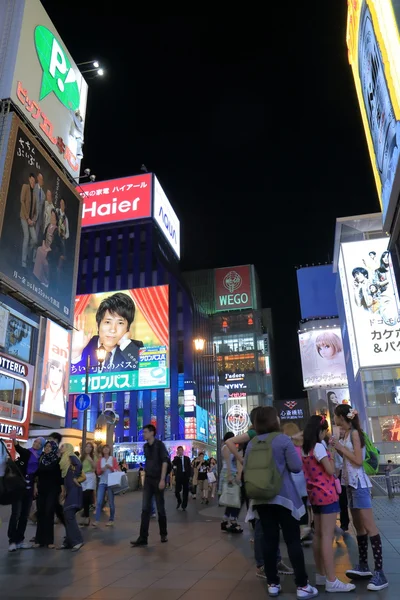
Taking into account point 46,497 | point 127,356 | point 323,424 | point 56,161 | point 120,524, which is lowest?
point 120,524

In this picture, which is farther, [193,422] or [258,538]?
[193,422]

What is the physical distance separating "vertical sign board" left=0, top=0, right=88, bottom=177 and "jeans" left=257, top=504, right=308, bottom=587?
1008 inches

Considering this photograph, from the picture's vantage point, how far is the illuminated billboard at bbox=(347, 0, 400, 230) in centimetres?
1567

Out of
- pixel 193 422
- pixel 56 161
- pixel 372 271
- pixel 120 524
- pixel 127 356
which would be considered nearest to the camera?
pixel 120 524

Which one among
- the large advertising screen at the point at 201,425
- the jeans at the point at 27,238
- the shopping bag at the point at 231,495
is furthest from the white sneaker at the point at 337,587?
the large advertising screen at the point at 201,425

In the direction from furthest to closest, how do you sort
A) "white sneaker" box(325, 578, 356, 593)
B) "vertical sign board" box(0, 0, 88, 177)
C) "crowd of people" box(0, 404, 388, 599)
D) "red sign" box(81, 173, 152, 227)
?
"red sign" box(81, 173, 152, 227) → "vertical sign board" box(0, 0, 88, 177) → "white sneaker" box(325, 578, 356, 593) → "crowd of people" box(0, 404, 388, 599)


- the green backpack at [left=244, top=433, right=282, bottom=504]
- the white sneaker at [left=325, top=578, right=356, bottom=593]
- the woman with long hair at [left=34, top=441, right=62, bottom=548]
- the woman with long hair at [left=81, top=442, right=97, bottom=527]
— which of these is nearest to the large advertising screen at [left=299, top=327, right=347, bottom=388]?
the woman with long hair at [left=81, top=442, right=97, bottom=527]

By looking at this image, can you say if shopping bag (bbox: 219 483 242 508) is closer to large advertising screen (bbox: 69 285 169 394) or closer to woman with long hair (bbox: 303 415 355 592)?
woman with long hair (bbox: 303 415 355 592)

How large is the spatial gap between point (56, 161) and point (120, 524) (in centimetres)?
2370

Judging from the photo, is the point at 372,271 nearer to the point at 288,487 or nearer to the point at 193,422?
the point at 193,422

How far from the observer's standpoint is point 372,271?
174 ft

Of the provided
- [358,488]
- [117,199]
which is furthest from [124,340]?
[358,488]

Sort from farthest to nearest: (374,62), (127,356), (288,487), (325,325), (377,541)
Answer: (325,325)
(127,356)
(374,62)
(377,541)
(288,487)

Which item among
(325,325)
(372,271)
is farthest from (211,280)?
(372,271)
